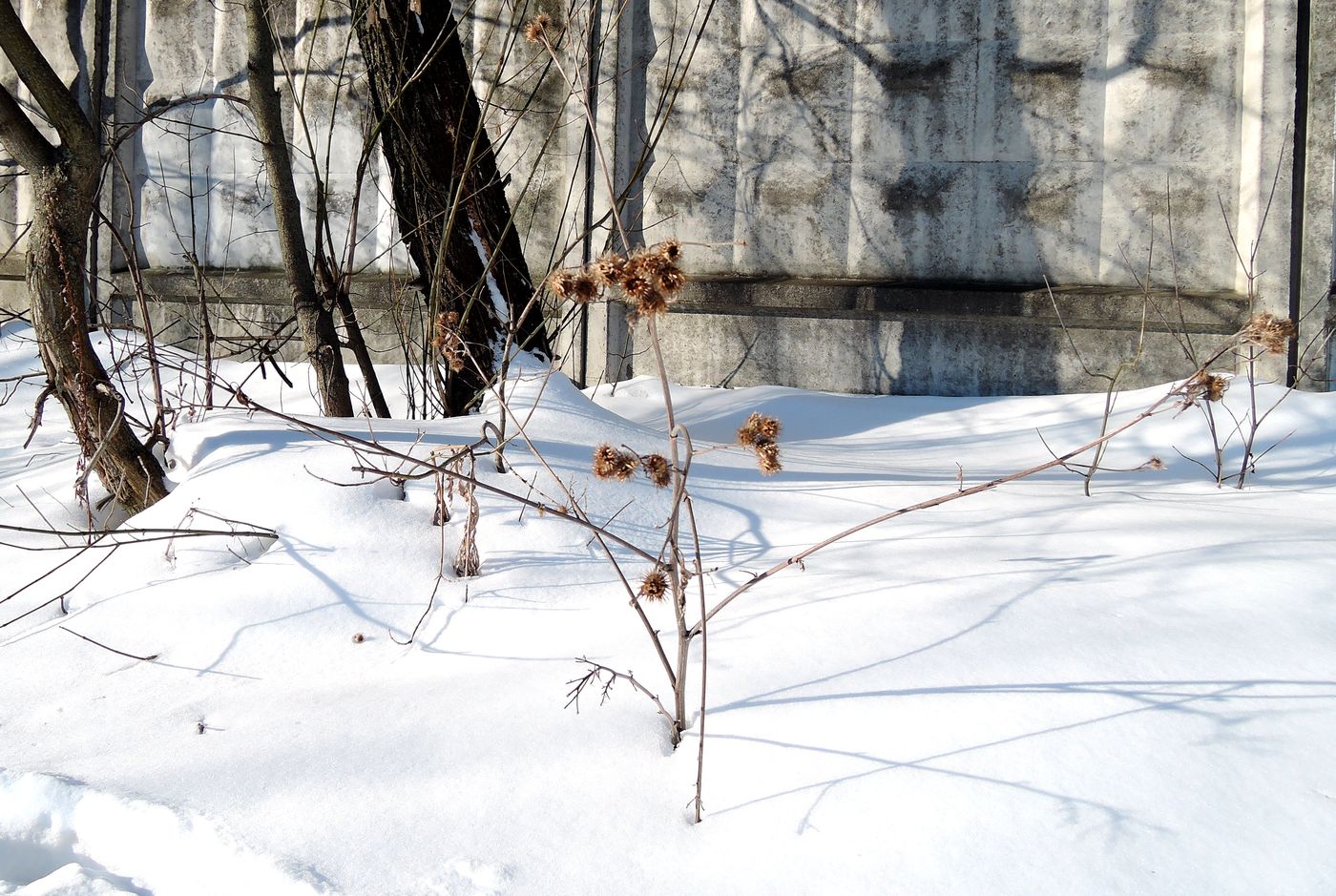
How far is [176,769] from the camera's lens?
1828 millimetres

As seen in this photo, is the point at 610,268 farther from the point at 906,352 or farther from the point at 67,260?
the point at 906,352

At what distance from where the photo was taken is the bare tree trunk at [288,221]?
12.9ft

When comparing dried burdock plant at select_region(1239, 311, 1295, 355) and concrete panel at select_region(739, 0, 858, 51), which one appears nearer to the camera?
dried burdock plant at select_region(1239, 311, 1295, 355)

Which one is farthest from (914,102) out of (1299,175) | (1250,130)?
(1299,175)

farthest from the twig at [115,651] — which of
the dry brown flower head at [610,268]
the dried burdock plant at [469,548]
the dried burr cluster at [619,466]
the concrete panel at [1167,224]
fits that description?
the concrete panel at [1167,224]

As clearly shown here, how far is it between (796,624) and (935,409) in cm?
350

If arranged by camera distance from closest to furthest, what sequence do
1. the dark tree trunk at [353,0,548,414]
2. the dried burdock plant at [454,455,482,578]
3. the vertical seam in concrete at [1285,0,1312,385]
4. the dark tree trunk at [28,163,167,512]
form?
the dried burdock plant at [454,455,482,578]
the dark tree trunk at [28,163,167,512]
the dark tree trunk at [353,0,548,414]
the vertical seam in concrete at [1285,0,1312,385]

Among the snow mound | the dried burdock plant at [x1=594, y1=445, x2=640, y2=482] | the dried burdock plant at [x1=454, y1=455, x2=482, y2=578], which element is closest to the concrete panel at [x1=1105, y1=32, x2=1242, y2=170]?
the dried burdock plant at [x1=454, y1=455, x2=482, y2=578]

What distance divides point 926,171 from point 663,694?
4.69 meters

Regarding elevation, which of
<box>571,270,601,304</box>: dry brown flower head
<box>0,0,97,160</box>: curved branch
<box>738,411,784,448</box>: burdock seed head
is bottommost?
<box>738,411,784,448</box>: burdock seed head

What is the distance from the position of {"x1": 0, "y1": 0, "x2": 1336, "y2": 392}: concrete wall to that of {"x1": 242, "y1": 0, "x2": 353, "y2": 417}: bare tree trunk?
3.70ft

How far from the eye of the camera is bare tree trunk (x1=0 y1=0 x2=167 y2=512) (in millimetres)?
3029

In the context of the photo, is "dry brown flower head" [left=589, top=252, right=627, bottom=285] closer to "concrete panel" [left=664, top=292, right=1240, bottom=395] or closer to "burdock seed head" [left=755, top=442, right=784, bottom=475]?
"burdock seed head" [left=755, top=442, right=784, bottom=475]

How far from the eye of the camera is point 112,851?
1.66 metres
